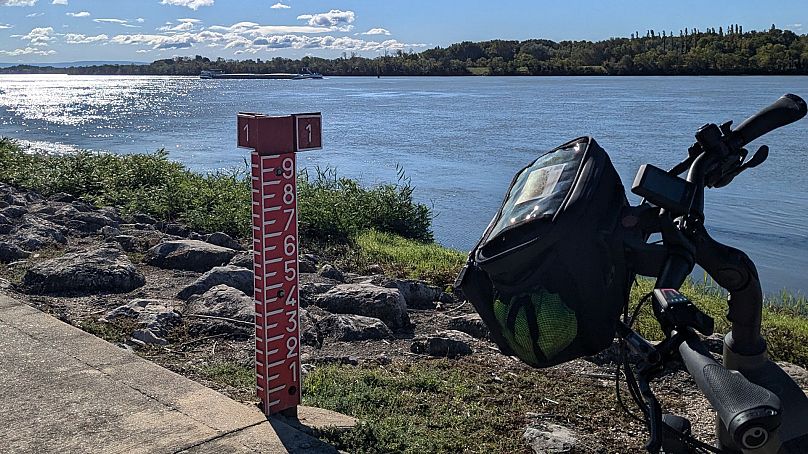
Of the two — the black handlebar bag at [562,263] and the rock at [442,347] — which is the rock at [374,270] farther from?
the black handlebar bag at [562,263]

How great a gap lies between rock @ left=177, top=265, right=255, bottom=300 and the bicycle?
5090mm

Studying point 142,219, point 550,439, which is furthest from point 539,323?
point 142,219

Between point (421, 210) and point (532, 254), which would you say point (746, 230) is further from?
point (532, 254)

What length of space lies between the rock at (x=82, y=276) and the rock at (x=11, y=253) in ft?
2.67

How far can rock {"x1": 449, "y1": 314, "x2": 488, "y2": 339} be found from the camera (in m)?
6.27

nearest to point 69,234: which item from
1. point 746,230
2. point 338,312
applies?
point 338,312

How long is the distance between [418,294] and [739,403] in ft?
18.5

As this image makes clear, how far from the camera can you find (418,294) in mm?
7348

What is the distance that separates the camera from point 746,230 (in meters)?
13.1

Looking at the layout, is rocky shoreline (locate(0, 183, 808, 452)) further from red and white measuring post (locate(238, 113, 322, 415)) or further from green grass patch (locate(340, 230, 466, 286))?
red and white measuring post (locate(238, 113, 322, 415))

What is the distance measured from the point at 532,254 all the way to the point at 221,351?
3.90m

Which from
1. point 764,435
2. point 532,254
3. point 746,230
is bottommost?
point 746,230

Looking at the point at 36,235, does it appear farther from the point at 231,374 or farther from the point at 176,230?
the point at 231,374

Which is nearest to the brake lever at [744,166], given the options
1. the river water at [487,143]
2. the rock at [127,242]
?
the rock at [127,242]
